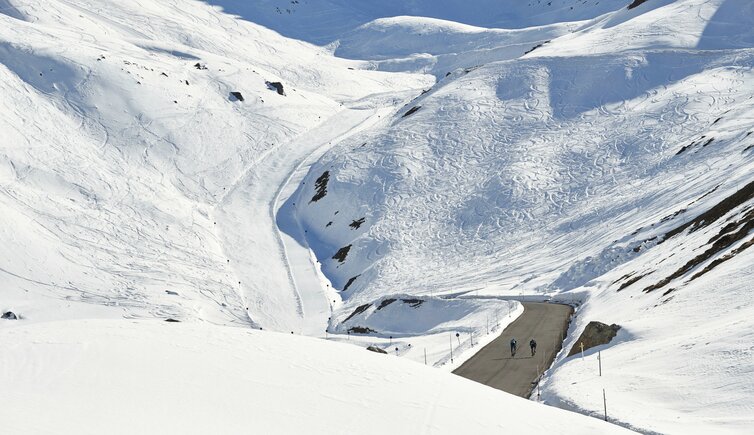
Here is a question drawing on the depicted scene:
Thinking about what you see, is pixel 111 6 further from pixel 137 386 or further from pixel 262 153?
pixel 137 386

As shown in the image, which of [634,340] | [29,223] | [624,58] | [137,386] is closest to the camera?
[137,386]

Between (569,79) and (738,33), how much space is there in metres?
19.4

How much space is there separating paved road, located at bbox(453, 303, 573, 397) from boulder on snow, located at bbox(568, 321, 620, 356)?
1.23m

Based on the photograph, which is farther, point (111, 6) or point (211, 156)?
point (111, 6)

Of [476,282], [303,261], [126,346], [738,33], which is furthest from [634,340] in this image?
[738,33]

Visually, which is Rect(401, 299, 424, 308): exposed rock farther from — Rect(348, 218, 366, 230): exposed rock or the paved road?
Rect(348, 218, 366, 230): exposed rock

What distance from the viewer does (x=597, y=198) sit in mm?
65250

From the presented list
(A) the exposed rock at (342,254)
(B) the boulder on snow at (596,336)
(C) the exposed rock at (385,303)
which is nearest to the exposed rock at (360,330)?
(C) the exposed rock at (385,303)

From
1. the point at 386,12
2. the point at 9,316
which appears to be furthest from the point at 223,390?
the point at 386,12

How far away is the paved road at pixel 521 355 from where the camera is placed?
26.9 m

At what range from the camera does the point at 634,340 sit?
27125mm

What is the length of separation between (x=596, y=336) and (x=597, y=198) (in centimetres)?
3787

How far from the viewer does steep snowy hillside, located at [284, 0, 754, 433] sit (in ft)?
79.9

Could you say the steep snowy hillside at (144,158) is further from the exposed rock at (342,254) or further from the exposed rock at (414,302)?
the exposed rock at (414,302)
